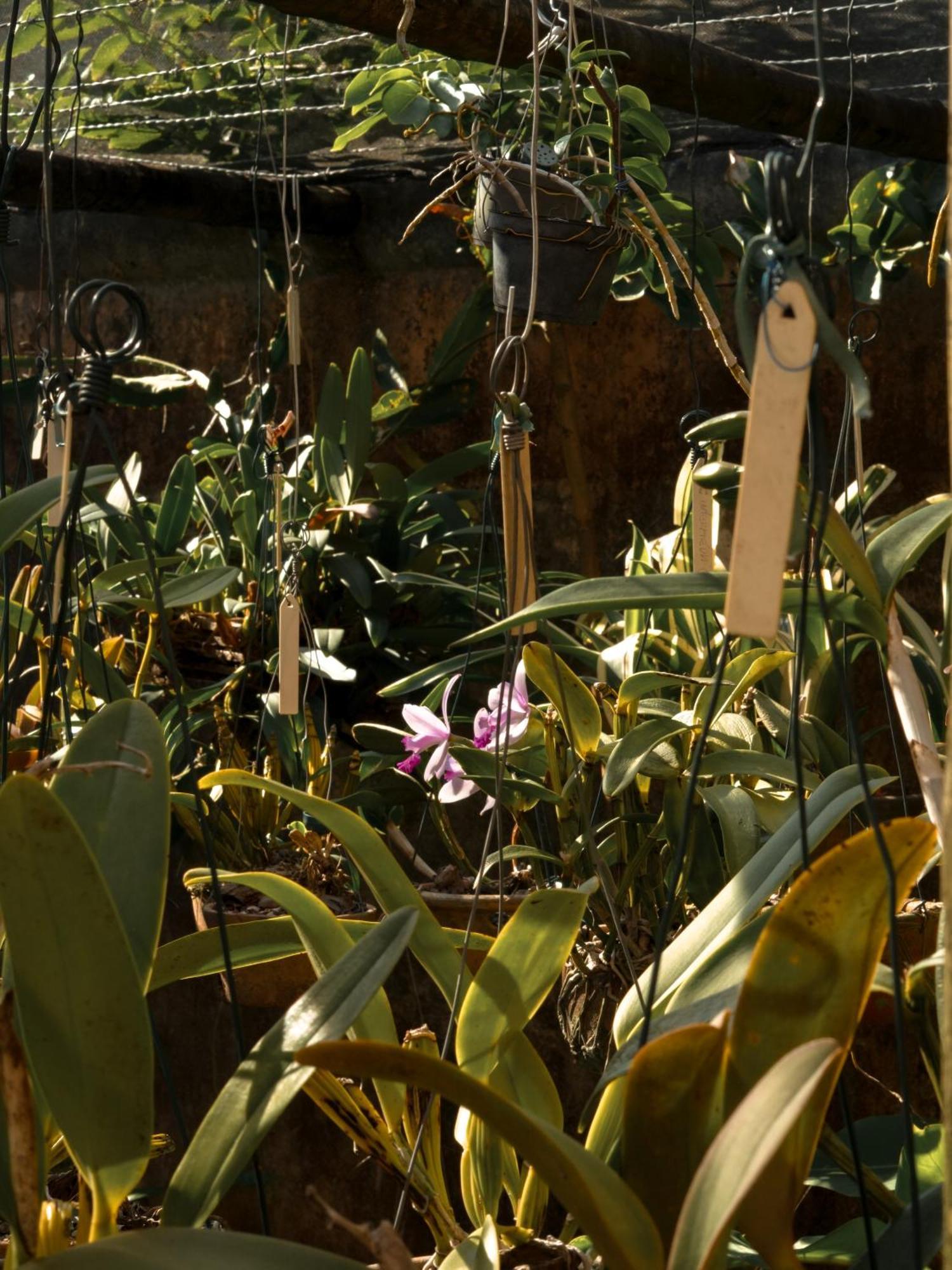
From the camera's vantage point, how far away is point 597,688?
114cm

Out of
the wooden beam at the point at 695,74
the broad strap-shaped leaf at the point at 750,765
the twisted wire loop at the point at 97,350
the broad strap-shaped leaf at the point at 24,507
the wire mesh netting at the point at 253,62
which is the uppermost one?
the wire mesh netting at the point at 253,62

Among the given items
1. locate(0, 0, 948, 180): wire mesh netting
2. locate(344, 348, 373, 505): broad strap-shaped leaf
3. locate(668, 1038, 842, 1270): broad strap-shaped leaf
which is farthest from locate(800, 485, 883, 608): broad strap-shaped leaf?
locate(344, 348, 373, 505): broad strap-shaped leaf

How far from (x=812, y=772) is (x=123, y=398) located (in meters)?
1.44

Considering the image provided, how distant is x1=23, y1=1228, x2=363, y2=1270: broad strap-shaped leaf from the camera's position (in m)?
0.46

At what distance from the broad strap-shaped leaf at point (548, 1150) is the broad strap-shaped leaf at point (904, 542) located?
0.30 m

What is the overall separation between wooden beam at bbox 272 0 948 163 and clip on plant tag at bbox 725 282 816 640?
929 millimetres

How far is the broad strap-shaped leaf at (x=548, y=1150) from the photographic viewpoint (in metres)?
0.46

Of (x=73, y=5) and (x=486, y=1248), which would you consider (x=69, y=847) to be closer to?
(x=486, y=1248)

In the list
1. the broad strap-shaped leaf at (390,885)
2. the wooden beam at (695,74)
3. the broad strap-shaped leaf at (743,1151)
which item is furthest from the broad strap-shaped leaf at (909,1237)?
the wooden beam at (695,74)

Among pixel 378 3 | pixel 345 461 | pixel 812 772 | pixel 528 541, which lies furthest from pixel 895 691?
pixel 345 461

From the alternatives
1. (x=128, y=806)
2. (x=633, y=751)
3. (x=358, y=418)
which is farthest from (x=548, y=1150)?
(x=358, y=418)

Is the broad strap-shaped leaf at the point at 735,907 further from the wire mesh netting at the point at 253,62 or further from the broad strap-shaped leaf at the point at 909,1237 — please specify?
the wire mesh netting at the point at 253,62

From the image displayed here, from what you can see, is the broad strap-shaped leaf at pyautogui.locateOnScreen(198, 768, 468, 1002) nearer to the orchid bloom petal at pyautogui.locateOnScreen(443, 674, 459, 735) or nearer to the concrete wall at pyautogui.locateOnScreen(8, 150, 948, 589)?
the orchid bloom petal at pyautogui.locateOnScreen(443, 674, 459, 735)

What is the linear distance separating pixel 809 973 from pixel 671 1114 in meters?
0.07
